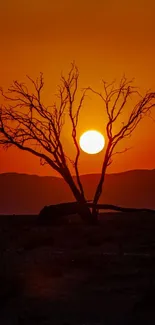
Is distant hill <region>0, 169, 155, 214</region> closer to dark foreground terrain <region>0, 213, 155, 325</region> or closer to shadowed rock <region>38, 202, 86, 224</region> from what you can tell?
shadowed rock <region>38, 202, 86, 224</region>

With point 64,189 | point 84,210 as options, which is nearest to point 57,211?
point 84,210

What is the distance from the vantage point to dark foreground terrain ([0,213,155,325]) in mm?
13422

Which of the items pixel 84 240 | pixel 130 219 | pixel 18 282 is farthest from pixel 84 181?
pixel 18 282

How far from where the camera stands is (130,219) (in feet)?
108

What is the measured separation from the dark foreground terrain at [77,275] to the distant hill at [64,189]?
90985 mm

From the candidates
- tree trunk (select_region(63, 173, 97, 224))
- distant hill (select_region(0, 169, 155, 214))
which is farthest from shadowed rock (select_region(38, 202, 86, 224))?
distant hill (select_region(0, 169, 155, 214))

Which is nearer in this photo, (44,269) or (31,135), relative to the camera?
(44,269)

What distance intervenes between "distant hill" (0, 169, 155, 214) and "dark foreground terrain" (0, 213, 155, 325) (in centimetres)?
9098

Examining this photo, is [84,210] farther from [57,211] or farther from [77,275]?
[77,275]

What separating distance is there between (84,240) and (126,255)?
4.13 meters

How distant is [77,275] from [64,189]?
119159 millimetres

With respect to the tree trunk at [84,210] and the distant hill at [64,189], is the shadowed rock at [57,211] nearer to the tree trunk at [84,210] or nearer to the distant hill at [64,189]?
the tree trunk at [84,210]

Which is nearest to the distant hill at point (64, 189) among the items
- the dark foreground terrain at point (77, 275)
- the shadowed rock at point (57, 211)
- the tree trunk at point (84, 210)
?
the tree trunk at point (84, 210)

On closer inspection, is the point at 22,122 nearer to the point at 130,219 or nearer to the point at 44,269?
the point at 130,219
